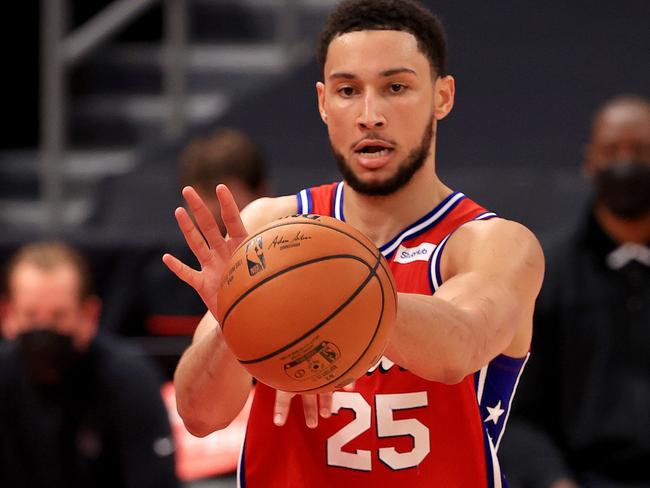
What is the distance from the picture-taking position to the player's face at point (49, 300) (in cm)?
551

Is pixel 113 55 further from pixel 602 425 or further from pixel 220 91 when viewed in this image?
pixel 602 425

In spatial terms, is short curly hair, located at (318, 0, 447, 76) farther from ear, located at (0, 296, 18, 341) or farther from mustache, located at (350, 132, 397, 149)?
ear, located at (0, 296, 18, 341)

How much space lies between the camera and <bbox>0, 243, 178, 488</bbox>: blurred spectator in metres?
5.42

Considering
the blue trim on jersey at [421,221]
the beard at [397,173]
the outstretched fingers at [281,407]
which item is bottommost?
the outstretched fingers at [281,407]

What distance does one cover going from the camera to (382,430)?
3096 mm

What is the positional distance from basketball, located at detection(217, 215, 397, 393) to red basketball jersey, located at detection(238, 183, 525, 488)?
1.85ft

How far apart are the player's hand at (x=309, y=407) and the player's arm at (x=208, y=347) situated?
102 mm

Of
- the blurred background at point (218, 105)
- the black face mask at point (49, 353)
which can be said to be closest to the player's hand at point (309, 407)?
the black face mask at point (49, 353)

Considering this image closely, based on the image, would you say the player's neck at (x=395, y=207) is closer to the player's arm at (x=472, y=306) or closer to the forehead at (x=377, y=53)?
the player's arm at (x=472, y=306)

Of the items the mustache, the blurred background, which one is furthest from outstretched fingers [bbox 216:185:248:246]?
the blurred background

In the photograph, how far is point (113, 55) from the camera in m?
9.74

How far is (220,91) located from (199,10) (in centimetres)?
65

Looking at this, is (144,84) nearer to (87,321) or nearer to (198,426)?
(87,321)

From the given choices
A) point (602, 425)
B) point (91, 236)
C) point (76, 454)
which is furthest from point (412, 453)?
point (91, 236)
